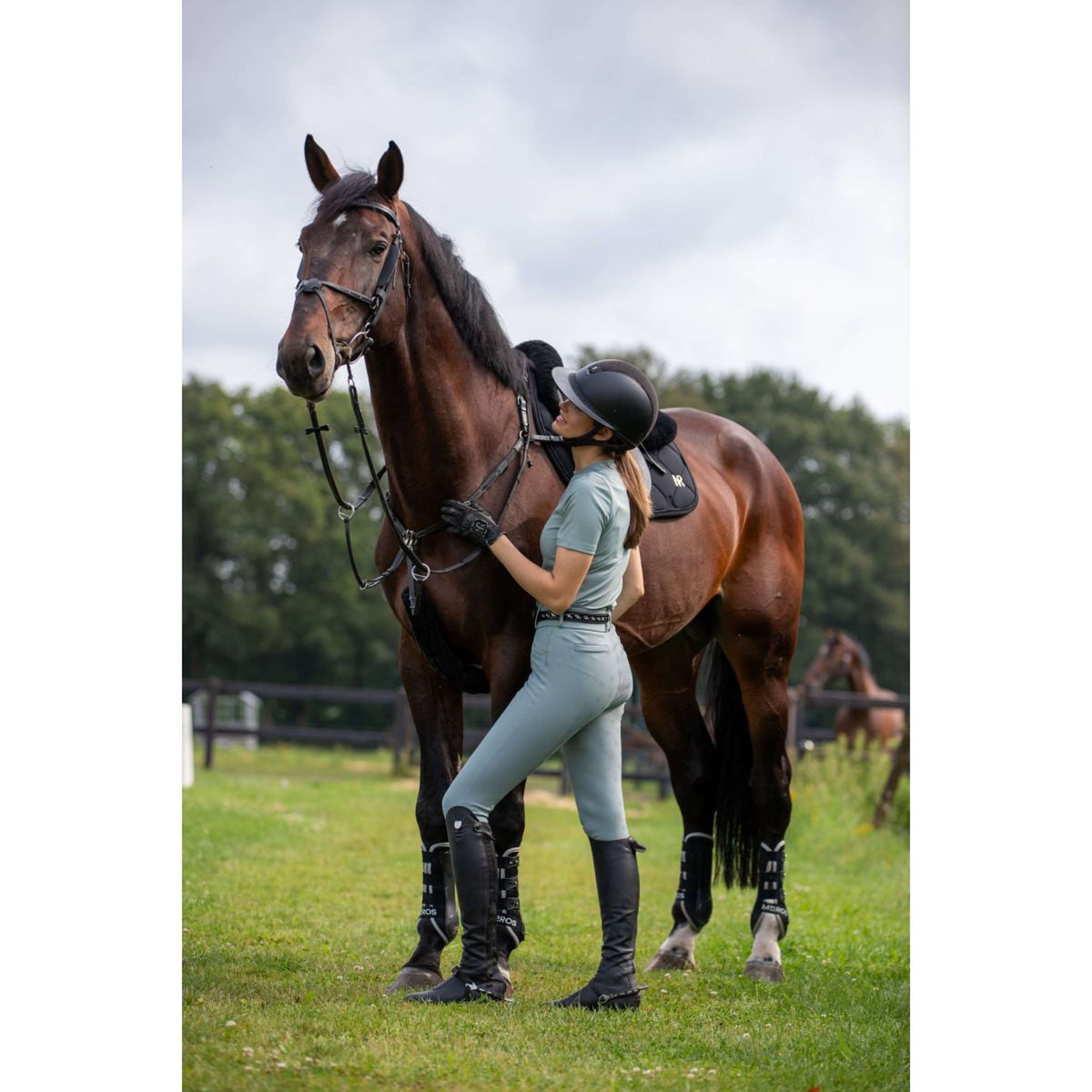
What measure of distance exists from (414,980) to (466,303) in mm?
2233

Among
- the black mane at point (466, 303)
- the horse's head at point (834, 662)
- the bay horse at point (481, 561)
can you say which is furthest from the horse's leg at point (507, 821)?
the horse's head at point (834, 662)

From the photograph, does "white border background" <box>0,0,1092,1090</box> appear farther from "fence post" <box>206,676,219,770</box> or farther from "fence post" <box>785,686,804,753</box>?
"fence post" <box>206,676,219,770</box>

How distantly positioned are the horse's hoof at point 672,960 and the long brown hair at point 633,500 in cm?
214

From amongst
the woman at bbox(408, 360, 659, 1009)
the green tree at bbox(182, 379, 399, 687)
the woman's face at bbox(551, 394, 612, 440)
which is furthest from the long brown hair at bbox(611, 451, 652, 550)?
the green tree at bbox(182, 379, 399, 687)

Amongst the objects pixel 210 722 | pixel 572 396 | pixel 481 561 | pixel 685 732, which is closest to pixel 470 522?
pixel 481 561

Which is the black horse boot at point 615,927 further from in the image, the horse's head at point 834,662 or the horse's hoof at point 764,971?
the horse's head at point 834,662

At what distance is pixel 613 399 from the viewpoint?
365 cm

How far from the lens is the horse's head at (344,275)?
3348 mm

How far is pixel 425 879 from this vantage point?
424 centimetres
